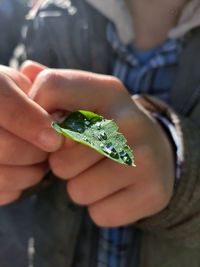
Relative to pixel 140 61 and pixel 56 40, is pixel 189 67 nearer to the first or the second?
pixel 140 61

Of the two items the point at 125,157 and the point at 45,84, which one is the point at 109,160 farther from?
the point at 125,157

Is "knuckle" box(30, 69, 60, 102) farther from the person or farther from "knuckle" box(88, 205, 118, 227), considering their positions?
"knuckle" box(88, 205, 118, 227)

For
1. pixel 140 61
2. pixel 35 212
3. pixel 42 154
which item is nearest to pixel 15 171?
pixel 42 154

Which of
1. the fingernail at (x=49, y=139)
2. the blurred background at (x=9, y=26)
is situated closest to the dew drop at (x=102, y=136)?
the fingernail at (x=49, y=139)

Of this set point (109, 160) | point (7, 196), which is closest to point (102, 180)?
point (109, 160)

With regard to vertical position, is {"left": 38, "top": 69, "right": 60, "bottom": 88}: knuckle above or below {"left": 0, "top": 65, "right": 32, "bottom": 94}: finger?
above

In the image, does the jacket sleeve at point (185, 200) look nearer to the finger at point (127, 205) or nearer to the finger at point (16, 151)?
the finger at point (127, 205)

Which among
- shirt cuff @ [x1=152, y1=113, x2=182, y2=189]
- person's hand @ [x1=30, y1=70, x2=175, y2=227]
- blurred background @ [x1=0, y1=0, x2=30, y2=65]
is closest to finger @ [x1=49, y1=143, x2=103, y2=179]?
person's hand @ [x1=30, y1=70, x2=175, y2=227]
